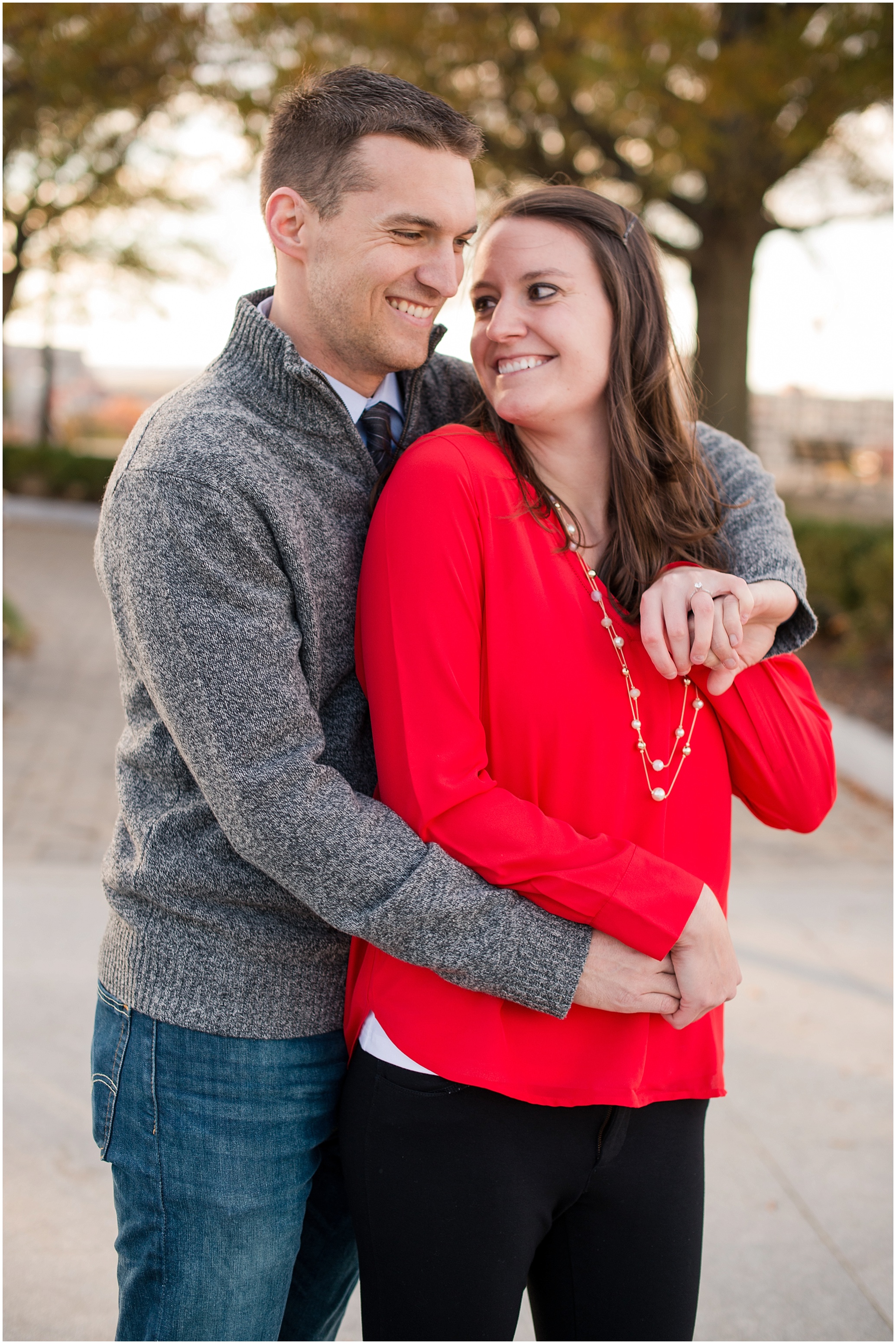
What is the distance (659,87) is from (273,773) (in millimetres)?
8297

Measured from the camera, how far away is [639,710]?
155 cm

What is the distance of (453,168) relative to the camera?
5.38ft

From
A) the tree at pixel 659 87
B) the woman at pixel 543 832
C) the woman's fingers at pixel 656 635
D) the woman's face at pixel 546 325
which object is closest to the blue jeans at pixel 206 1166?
the woman at pixel 543 832

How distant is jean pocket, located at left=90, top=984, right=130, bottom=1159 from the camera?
1.61 meters

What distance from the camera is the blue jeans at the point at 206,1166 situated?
60.7 inches

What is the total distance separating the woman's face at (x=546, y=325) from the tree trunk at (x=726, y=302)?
9114 millimetres

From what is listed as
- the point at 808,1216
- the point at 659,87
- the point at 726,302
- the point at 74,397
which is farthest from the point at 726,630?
the point at 74,397

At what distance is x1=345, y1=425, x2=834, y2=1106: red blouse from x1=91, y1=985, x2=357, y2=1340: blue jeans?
5.9 inches

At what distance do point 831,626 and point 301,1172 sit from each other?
8.71 metres

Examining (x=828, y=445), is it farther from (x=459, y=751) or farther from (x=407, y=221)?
(x=459, y=751)

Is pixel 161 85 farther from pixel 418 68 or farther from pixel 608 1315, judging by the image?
pixel 608 1315

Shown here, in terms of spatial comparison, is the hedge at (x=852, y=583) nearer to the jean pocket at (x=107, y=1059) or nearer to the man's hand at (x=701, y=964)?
the man's hand at (x=701, y=964)

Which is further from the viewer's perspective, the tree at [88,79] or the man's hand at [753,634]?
the tree at [88,79]

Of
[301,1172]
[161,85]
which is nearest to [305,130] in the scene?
[301,1172]
